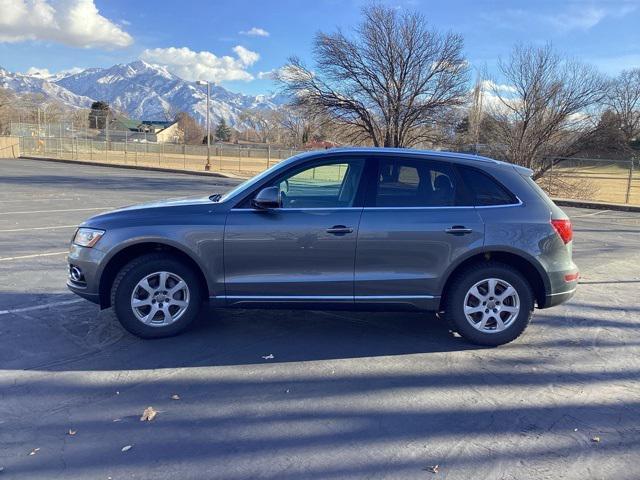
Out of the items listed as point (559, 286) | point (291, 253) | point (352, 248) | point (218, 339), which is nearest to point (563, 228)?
point (559, 286)

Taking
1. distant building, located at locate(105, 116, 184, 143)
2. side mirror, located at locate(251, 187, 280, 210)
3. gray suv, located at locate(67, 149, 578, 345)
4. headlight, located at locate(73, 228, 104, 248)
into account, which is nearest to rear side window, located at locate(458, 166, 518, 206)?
gray suv, located at locate(67, 149, 578, 345)

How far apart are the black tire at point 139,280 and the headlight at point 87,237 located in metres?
0.35

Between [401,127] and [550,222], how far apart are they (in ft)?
→ 79.9

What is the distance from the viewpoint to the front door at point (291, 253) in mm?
4484

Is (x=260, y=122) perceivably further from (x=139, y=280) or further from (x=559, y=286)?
(x=559, y=286)

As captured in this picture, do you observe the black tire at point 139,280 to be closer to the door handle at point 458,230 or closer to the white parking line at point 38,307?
the white parking line at point 38,307

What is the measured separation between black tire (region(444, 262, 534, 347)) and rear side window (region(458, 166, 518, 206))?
560 mm

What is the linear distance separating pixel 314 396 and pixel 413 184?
2062 millimetres

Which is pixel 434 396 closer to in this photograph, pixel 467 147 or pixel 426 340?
pixel 426 340

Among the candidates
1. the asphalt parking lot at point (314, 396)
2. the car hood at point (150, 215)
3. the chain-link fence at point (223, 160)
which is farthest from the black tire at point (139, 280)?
the chain-link fence at point (223, 160)

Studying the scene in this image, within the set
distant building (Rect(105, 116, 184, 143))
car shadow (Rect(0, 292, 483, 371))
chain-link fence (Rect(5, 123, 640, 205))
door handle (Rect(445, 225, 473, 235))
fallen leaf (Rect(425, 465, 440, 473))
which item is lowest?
fallen leaf (Rect(425, 465, 440, 473))

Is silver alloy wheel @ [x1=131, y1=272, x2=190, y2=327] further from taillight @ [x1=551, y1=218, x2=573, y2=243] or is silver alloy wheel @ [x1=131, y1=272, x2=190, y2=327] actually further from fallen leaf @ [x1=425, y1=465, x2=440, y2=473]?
taillight @ [x1=551, y1=218, x2=573, y2=243]

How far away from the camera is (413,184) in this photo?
466 centimetres

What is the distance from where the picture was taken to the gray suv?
450 cm
